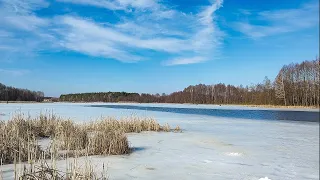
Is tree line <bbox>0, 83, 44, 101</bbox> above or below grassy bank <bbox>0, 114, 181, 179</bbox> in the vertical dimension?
above

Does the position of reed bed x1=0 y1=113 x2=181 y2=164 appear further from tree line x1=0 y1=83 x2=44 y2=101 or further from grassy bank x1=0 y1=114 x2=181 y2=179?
tree line x1=0 y1=83 x2=44 y2=101

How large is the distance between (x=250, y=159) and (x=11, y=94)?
296ft

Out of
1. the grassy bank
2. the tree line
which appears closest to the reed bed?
the grassy bank

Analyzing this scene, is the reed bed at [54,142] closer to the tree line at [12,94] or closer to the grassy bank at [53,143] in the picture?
the grassy bank at [53,143]

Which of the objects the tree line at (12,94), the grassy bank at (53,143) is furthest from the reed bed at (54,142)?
the tree line at (12,94)

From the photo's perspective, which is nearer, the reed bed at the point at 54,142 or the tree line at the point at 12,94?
the reed bed at the point at 54,142

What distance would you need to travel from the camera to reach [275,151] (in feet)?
27.0

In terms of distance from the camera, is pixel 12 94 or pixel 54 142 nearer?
pixel 54 142

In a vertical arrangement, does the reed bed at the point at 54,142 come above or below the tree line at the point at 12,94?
below

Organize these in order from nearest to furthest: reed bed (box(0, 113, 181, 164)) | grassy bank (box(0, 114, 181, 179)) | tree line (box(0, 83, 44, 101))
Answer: grassy bank (box(0, 114, 181, 179)), reed bed (box(0, 113, 181, 164)), tree line (box(0, 83, 44, 101))

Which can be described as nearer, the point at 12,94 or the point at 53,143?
the point at 53,143

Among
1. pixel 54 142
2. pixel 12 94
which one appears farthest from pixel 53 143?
pixel 12 94

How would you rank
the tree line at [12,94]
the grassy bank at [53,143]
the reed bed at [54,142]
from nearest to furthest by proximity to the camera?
the grassy bank at [53,143] < the reed bed at [54,142] < the tree line at [12,94]

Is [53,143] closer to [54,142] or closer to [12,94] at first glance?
[54,142]
